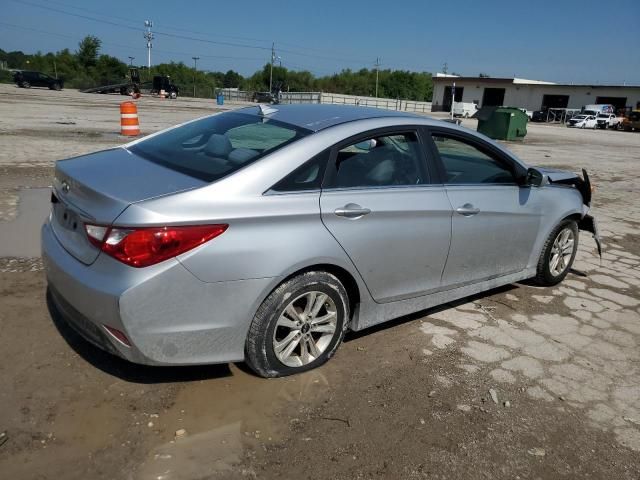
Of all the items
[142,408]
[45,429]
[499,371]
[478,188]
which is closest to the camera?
[45,429]

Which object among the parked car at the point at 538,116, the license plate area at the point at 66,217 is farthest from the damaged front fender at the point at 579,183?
the parked car at the point at 538,116

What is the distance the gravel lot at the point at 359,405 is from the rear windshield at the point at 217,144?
1.23 meters

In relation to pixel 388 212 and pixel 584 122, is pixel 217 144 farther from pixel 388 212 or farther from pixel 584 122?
pixel 584 122

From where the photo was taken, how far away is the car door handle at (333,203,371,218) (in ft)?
9.95

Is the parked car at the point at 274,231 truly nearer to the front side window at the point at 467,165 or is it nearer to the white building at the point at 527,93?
the front side window at the point at 467,165

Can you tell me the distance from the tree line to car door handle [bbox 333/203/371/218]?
6106 cm

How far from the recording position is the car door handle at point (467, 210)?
3676mm

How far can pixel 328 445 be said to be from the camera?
8.54ft

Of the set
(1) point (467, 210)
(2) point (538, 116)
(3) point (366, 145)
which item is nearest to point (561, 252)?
(1) point (467, 210)

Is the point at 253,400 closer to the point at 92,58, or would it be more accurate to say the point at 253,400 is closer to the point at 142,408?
the point at 142,408

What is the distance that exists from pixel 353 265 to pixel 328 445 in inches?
40.8

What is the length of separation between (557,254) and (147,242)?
3911mm

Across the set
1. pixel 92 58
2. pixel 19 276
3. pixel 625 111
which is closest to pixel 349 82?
pixel 92 58

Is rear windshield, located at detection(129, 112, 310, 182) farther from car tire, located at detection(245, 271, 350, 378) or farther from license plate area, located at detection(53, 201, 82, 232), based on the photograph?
car tire, located at detection(245, 271, 350, 378)
